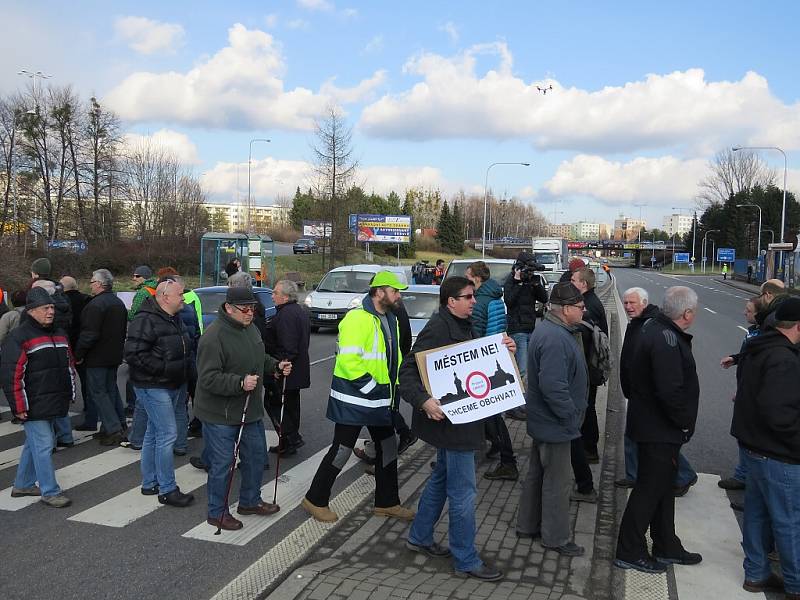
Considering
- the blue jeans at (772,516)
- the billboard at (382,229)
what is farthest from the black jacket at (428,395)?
the billboard at (382,229)

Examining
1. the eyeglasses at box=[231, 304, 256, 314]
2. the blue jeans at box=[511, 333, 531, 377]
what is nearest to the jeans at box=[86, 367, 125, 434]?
the eyeglasses at box=[231, 304, 256, 314]

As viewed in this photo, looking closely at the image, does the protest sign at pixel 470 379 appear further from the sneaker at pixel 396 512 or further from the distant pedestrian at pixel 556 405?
the sneaker at pixel 396 512

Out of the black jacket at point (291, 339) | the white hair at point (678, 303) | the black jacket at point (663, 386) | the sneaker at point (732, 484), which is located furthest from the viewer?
the black jacket at point (291, 339)

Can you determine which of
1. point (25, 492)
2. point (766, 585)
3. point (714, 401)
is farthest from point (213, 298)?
point (766, 585)

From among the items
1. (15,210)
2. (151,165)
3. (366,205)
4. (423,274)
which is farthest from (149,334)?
(366,205)

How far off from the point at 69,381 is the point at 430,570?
351 centimetres

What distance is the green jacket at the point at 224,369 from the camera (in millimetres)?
4805

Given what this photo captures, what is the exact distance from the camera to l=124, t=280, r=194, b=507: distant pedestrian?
5633 mm

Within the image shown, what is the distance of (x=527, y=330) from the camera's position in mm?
8016

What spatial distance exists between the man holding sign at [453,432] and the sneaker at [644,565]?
88 cm

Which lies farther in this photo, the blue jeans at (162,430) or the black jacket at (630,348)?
the blue jeans at (162,430)

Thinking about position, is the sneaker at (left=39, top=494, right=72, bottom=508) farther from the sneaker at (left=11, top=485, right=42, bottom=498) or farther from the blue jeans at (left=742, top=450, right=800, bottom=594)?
the blue jeans at (left=742, top=450, right=800, bottom=594)

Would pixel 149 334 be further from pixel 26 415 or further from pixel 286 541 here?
pixel 286 541

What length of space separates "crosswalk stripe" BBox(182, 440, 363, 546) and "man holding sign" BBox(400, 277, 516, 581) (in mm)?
1519
